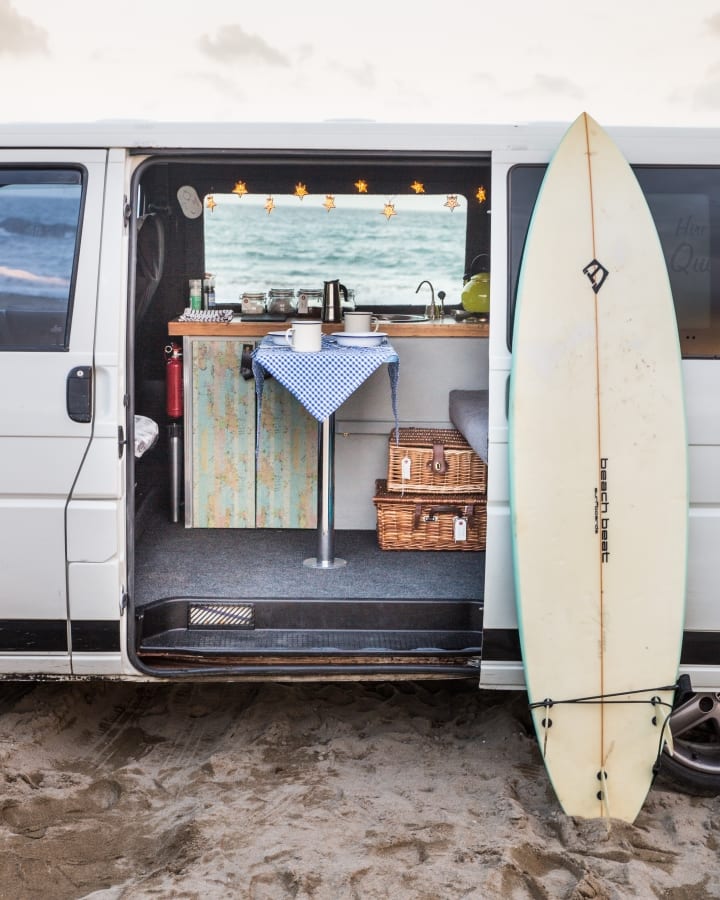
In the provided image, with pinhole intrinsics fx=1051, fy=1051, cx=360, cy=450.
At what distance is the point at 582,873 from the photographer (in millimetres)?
3143

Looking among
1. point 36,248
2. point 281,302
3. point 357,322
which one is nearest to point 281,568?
point 357,322

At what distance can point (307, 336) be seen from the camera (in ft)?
14.8

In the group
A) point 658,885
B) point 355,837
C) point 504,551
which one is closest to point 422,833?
point 355,837

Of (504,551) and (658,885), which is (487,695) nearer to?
(504,551)

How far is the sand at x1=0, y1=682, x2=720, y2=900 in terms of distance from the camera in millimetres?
3119

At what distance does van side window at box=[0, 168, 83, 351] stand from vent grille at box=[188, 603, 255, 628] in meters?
1.19

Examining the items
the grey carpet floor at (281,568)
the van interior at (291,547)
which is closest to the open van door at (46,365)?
the van interior at (291,547)

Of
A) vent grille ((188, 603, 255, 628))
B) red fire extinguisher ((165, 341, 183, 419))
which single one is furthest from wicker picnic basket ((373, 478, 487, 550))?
red fire extinguisher ((165, 341, 183, 419))

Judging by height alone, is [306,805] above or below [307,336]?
below

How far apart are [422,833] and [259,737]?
0.91 metres

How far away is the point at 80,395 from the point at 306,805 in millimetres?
1588

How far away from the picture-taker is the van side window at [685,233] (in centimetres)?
363

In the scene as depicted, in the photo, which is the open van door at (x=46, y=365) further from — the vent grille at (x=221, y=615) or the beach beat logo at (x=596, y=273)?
the beach beat logo at (x=596, y=273)

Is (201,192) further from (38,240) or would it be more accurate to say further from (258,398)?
(38,240)
